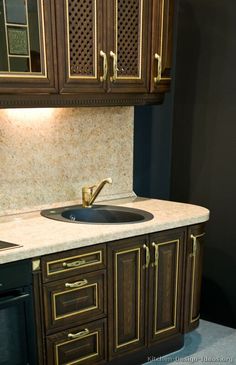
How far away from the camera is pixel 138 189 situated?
2.93 m

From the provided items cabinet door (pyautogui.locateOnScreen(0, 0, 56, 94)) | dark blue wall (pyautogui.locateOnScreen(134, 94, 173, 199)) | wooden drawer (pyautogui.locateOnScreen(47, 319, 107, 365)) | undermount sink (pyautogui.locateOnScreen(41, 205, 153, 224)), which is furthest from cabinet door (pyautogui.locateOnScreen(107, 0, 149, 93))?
wooden drawer (pyautogui.locateOnScreen(47, 319, 107, 365))

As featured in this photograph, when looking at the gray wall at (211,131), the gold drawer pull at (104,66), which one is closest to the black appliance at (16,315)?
the gold drawer pull at (104,66)

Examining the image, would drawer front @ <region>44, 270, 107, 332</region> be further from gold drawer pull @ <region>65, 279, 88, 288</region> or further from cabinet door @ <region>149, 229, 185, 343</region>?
cabinet door @ <region>149, 229, 185, 343</region>

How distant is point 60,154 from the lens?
249 cm

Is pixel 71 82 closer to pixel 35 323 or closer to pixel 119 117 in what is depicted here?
pixel 119 117

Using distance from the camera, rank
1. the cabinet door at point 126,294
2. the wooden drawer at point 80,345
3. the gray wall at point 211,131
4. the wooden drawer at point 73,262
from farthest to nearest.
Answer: the gray wall at point 211,131, the cabinet door at point 126,294, the wooden drawer at point 80,345, the wooden drawer at point 73,262

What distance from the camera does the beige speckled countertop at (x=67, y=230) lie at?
1808 millimetres

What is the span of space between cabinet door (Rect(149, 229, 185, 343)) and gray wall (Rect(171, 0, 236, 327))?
563mm

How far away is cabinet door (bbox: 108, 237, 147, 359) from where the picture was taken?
209cm

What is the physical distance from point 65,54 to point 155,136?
1.11m

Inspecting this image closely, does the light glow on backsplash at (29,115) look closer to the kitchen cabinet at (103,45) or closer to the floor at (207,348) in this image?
the kitchen cabinet at (103,45)

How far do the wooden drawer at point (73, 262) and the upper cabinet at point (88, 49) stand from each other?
77cm

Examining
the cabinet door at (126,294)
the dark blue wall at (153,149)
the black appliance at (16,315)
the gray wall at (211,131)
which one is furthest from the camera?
the dark blue wall at (153,149)

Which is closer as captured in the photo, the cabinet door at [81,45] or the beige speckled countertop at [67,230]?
the beige speckled countertop at [67,230]
